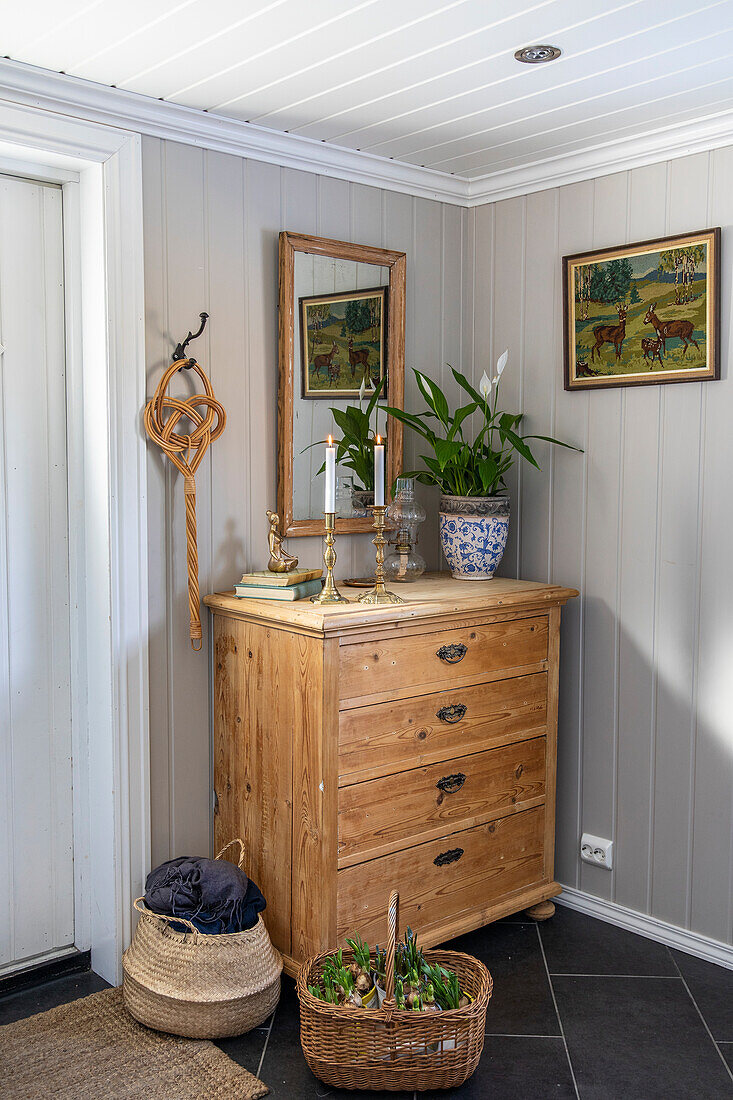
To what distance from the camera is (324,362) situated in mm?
2729

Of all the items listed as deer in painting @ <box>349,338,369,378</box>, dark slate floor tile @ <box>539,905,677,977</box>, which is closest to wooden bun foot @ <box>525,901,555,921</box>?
dark slate floor tile @ <box>539,905,677,977</box>

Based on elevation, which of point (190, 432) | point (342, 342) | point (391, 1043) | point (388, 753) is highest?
point (342, 342)

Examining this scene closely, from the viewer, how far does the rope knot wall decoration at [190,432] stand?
7.86ft

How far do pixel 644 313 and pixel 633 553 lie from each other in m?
0.66

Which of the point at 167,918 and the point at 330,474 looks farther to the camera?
the point at 330,474

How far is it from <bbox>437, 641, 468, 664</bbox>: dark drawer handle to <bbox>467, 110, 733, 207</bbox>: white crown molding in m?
1.41

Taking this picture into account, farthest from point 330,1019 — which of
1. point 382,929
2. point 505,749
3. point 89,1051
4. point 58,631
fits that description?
point 58,631

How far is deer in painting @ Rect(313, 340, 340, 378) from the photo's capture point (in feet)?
8.89

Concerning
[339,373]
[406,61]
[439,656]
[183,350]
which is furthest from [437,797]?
[406,61]

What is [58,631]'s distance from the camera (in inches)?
97.5

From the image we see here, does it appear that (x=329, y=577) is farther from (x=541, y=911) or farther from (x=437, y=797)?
(x=541, y=911)

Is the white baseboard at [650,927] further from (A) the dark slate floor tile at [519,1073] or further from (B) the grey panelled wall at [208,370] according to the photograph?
(B) the grey panelled wall at [208,370]

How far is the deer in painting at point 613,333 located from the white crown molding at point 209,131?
713 mm

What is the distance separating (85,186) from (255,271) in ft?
1.58
